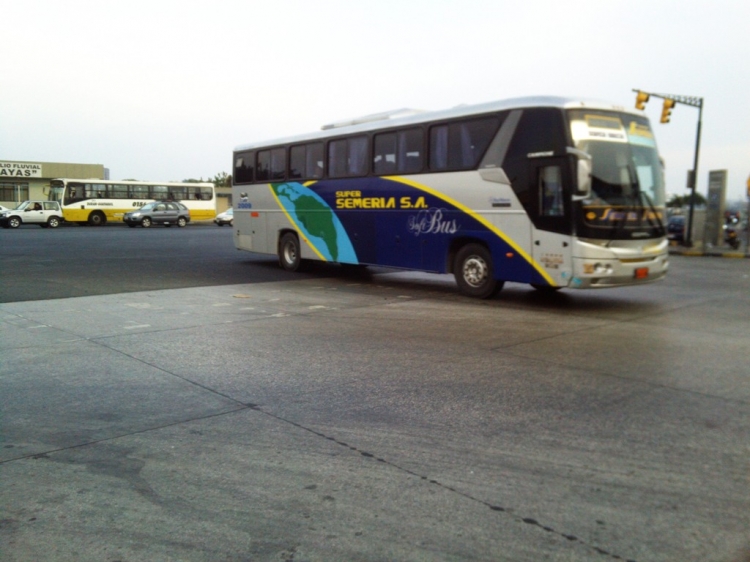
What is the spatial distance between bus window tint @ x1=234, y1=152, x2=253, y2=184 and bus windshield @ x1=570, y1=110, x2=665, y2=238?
33.2 feet

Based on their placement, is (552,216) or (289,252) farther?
(289,252)

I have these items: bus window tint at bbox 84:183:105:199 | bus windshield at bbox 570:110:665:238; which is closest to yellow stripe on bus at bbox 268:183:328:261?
bus windshield at bbox 570:110:665:238

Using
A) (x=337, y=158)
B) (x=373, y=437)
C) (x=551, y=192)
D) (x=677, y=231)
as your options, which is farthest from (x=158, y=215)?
(x=373, y=437)

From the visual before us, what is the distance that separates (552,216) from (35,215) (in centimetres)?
4239

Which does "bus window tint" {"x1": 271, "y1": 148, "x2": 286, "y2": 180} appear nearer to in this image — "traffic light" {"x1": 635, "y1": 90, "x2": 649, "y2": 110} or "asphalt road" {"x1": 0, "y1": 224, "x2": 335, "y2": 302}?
"asphalt road" {"x1": 0, "y1": 224, "x2": 335, "y2": 302}

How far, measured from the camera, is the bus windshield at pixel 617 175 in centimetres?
1038

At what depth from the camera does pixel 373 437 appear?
15.6 ft

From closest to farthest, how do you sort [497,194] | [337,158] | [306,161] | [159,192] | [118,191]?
[497,194], [337,158], [306,161], [118,191], [159,192]


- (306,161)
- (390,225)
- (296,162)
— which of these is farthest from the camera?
(296,162)

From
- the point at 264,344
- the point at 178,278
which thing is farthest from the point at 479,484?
the point at 178,278

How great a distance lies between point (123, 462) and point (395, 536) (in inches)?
76.1

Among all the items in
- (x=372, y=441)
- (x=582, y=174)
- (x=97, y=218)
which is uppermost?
(x=582, y=174)

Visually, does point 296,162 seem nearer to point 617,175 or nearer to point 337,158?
point 337,158

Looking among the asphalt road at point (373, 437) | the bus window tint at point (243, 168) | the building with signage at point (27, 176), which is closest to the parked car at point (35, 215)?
the building with signage at point (27, 176)
